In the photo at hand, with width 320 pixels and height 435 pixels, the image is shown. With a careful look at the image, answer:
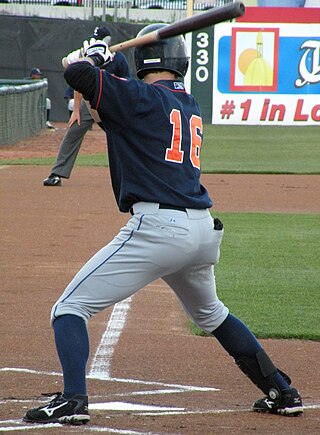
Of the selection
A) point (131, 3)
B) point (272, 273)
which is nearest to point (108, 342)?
point (272, 273)

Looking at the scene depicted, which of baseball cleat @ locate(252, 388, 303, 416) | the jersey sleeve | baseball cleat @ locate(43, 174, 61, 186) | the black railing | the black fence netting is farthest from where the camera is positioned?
the black railing

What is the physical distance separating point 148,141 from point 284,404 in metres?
1.33

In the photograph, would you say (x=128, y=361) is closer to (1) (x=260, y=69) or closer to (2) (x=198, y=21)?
(2) (x=198, y=21)

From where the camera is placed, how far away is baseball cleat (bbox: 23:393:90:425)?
3.98m

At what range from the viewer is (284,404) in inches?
171

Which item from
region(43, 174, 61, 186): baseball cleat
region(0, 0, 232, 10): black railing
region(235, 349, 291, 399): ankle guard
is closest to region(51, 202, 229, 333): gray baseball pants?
region(235, 349, 291, 399): ankle guard

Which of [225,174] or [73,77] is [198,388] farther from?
[225,174]

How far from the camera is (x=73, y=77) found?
13.1ft

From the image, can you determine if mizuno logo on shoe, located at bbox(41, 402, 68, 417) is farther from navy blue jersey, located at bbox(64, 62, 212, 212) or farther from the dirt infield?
navy blue jersey, located at bbox(64, 62, 212, 212)

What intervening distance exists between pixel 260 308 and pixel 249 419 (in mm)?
2415

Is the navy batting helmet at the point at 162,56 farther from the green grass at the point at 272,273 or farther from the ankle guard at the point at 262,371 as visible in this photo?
the green grass at the point at 272,273

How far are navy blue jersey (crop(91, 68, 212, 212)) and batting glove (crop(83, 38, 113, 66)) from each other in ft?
0.90

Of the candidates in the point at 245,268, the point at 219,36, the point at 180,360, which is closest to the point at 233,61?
the point at 219,36

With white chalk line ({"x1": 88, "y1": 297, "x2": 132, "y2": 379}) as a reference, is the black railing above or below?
below
